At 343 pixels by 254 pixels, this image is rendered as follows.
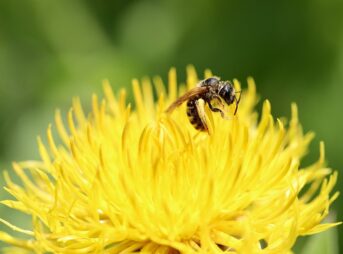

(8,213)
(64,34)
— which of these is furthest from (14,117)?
(8,213)

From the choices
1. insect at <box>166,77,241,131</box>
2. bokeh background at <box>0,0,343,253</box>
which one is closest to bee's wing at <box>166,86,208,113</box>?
insect at <box>166,77,241,131</box>

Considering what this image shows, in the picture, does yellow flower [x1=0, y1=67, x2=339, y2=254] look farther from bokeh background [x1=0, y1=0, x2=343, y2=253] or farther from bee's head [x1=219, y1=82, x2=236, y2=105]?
bokeh background [x1=0, y1=0, x2=343, y2=253]

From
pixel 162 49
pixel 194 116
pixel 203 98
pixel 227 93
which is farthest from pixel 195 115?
pixel 162 49

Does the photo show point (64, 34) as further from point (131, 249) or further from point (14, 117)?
point (131, 249)

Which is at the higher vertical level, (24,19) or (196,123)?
(24,19)

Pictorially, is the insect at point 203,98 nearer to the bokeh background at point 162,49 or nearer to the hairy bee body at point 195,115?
the hairy bee body at point 195,115

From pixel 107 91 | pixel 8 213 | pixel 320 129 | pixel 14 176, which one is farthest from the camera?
pixel 320 129
